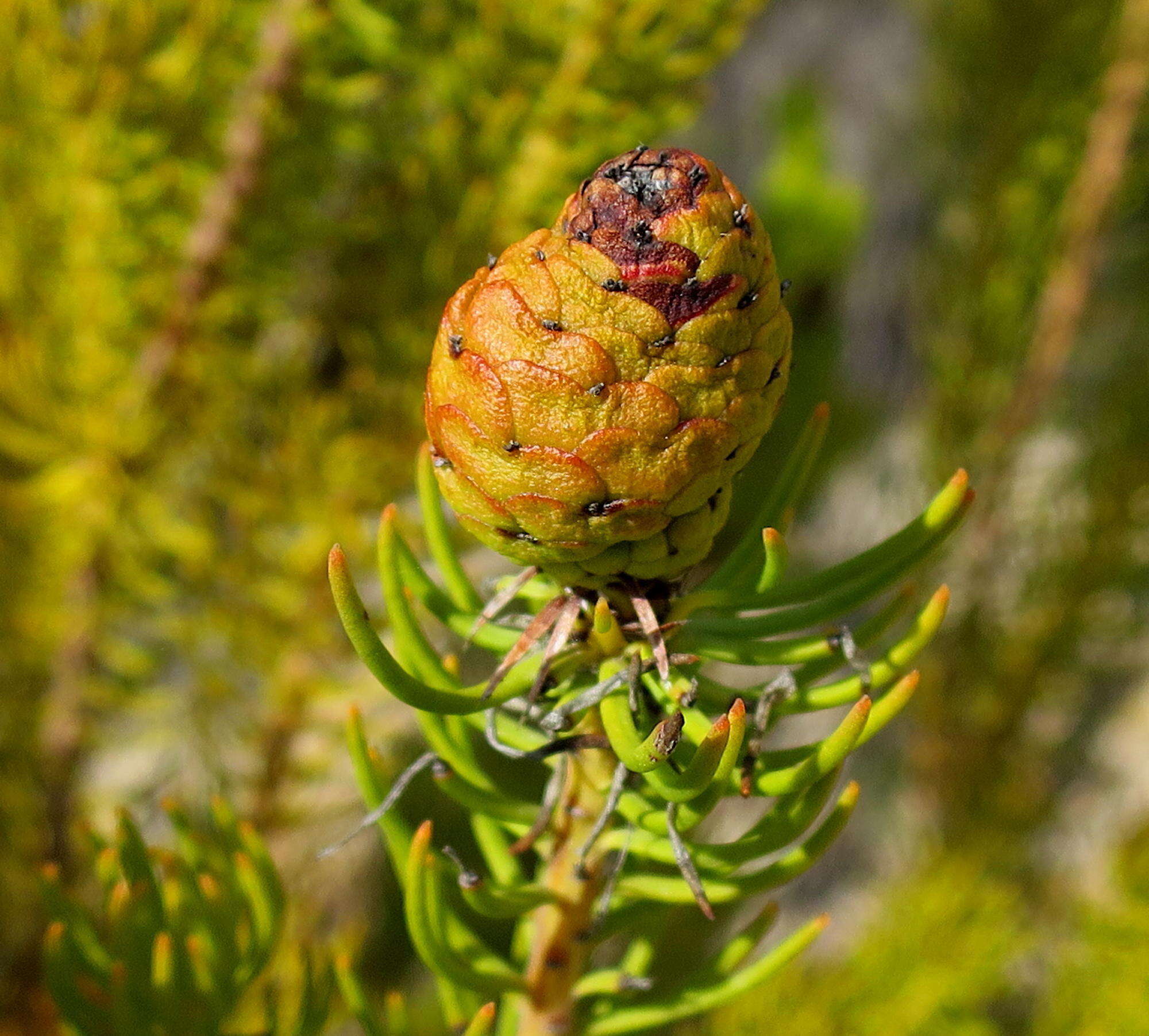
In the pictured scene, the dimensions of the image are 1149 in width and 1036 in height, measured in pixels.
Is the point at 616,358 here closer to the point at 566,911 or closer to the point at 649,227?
the point at 649,227

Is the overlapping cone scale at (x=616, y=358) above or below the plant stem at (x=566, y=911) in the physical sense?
above

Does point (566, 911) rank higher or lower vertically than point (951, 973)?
higher

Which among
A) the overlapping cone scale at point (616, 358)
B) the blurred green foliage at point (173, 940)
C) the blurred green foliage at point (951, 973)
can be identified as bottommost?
the blurred green foliage at point (951, 973)

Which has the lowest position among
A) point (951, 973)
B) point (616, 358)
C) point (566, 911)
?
point (951, 973)

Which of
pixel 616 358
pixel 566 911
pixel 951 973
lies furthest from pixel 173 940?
pixel 951 973

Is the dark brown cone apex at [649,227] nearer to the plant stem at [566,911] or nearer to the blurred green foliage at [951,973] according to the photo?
the plant stem at [566,911]

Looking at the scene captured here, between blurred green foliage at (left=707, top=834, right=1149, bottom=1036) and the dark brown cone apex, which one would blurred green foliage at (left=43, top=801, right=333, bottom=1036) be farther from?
blurred green foliage at (left=707, top=834, right=1149, bottom=1036)

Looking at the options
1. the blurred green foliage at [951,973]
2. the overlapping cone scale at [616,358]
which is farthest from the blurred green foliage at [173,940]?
the blurred green foliage at [951,973]

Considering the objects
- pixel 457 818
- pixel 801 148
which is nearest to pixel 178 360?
pixel 457 818

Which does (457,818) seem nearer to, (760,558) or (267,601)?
(267,601)
